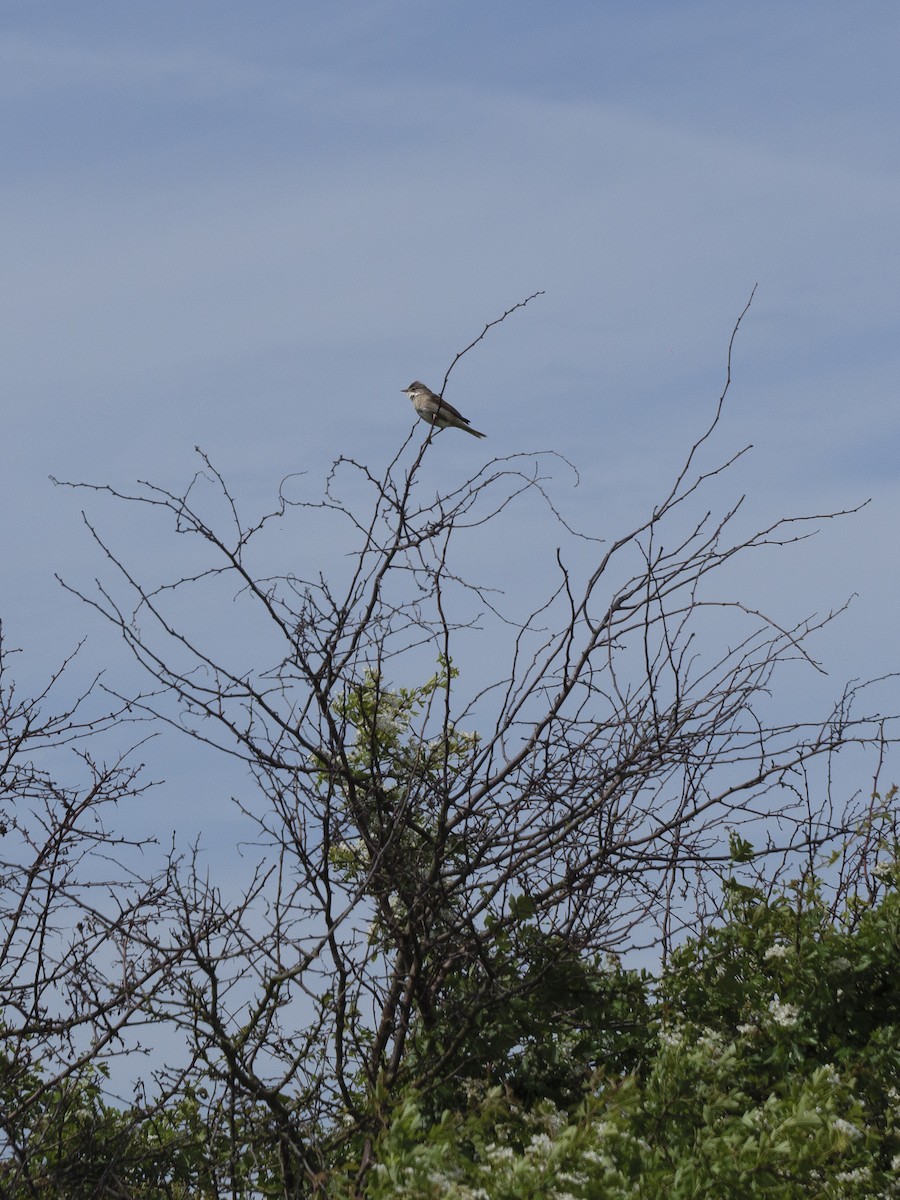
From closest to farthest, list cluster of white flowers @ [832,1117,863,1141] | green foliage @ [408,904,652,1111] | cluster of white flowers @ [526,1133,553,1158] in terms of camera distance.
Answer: cluster of white flowers @ [526,1133,553,1158]
cluster of white flowers @ [832,1117,863,1141]
green foliage @ [408,904,652,1111]

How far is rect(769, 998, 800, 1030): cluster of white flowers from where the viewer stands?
530 cm

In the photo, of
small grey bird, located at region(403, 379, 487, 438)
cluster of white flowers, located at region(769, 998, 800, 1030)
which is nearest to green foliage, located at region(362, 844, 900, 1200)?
cluster of white flowers, located at region(769, 998, 800, 1030)

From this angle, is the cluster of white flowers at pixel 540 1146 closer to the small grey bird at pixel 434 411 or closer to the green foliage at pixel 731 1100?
the green foliage at pixel 731 1100

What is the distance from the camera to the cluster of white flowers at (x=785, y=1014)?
209 inches

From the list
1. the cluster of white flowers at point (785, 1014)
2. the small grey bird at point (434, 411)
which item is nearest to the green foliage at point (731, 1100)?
the cluster of white flowers at point (785, 1014)

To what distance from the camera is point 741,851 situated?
5.60 meters

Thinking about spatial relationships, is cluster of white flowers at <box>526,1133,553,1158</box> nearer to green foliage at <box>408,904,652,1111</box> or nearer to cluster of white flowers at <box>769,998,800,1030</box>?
green foliage at <box>408,904,652,1111</box>

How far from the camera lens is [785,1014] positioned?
534 centimetres

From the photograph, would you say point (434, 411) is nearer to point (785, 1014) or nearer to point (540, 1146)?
point (785, 1014)

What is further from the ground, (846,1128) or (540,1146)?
(540,1146)

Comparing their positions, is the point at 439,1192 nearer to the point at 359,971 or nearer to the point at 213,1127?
the point at 359,971

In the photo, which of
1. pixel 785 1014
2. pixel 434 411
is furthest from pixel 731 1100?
pixel 434 411

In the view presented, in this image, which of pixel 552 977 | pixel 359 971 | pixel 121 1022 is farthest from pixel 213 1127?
pixel 552 977

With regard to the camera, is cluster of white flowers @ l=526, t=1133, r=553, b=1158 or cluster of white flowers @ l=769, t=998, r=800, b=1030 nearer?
cluster of white flowers @ l=526, t=1133, r=553, b=1158
